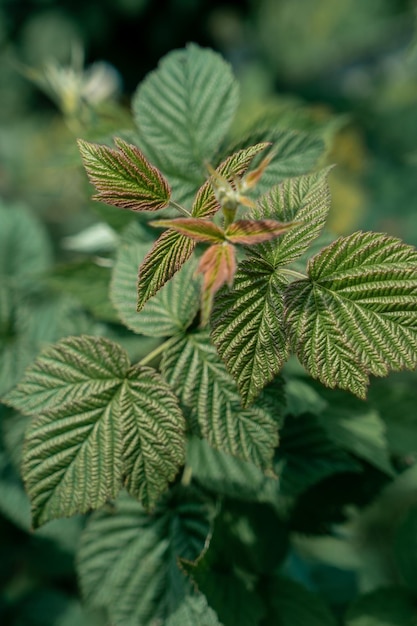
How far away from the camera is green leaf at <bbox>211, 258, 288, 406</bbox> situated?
0.53m

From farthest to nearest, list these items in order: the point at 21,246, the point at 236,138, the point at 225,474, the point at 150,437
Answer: the point at 21,246, the point at 236,138, the point at 225,474, the point at 150,437

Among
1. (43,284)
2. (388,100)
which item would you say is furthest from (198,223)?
(388,100)

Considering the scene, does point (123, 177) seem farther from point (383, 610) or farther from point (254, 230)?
point (383, 610)

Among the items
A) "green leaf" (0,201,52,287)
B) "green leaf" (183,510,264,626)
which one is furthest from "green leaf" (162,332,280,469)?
"green leaf" (0,201,52,287)

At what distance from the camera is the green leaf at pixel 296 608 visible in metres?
0.81

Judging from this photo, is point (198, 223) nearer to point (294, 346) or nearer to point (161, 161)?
point (294, 346)

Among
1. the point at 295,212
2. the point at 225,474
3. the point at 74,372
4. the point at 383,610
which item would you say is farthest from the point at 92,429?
the point at 383,610

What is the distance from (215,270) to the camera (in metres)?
0.49

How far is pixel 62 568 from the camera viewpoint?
3.37 ft

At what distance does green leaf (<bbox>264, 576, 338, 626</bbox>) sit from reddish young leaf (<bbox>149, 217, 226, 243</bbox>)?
539 millimetres

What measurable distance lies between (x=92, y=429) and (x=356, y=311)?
268mm

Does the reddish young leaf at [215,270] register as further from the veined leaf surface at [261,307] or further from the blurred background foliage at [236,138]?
the blurred background foliage at [236,138]

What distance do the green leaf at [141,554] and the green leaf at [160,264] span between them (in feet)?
1.08

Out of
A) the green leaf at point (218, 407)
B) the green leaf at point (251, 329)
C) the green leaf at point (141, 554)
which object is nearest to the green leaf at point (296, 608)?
the green leaf at point (141, 554)
